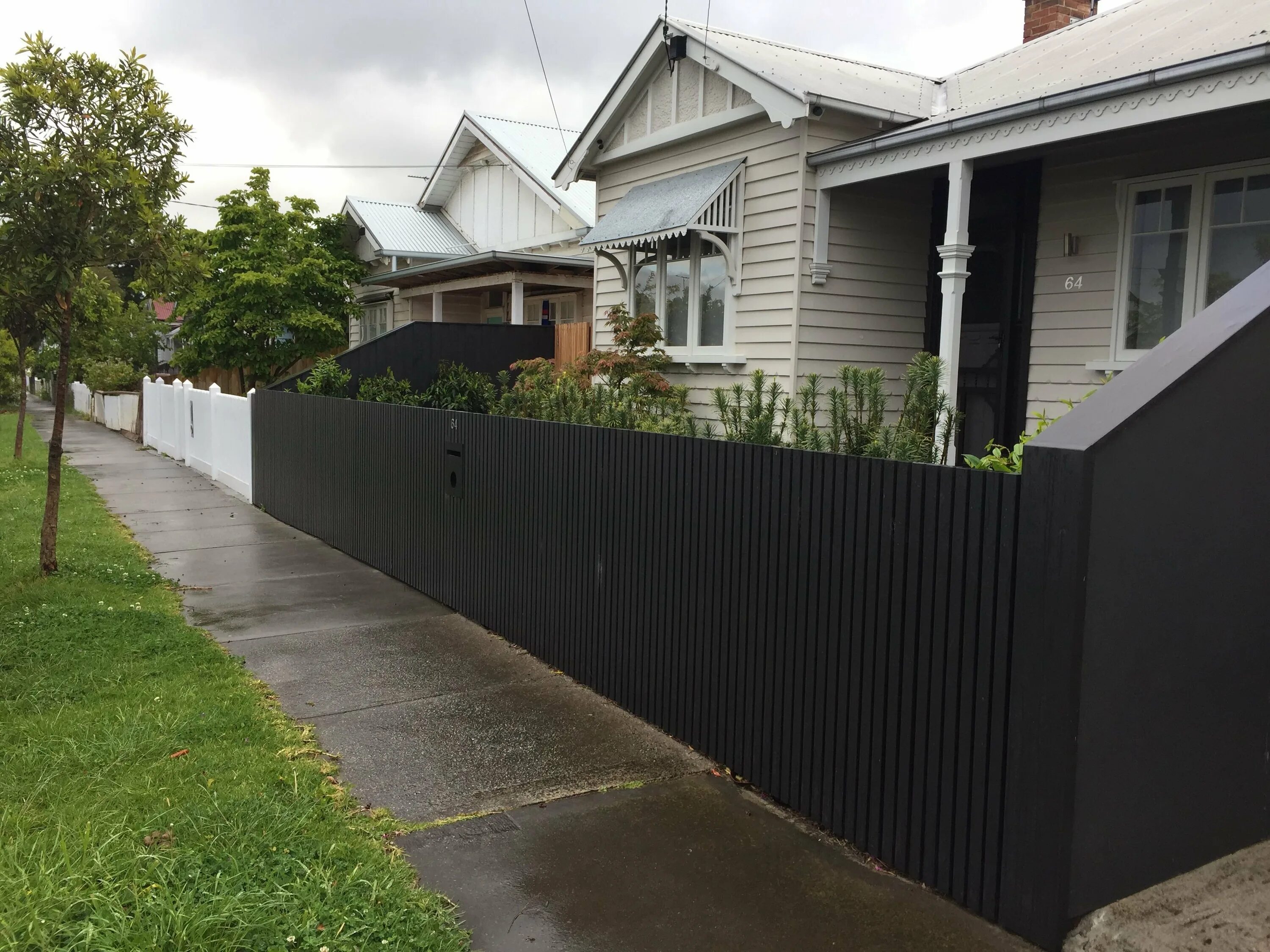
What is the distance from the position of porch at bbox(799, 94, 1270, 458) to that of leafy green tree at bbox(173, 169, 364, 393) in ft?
54.0

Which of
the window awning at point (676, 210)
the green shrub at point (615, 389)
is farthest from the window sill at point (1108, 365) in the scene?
the window awning at point (676, 210)

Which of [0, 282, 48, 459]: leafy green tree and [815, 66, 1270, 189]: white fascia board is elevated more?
[815, 66, 1270, 189]: white fascia board

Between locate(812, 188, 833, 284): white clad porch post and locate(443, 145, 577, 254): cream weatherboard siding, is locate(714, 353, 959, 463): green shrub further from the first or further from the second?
locate(443, 145, 577, 254): cream weatherboard siding

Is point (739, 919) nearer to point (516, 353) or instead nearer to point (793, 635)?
point (793, 635)

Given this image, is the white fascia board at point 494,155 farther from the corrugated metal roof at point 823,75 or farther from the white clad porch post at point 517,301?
the corrugated metal roof at point 823,75

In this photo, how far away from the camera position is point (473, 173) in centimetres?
2373

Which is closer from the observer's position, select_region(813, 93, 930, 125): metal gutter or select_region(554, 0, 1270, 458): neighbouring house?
select_region(554, 0, 1270, 458): neighbouring house

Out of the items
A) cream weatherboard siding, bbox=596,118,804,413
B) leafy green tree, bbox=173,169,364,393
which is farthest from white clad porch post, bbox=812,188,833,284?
leafy green tree, bbox=173,169,364,393

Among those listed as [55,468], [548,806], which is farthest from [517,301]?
[548,806]

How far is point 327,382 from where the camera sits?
14.6m

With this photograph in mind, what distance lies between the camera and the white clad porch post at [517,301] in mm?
17453

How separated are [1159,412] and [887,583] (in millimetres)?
1202

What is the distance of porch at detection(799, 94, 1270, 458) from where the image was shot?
302 inches

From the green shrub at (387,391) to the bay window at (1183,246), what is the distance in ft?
28.8
